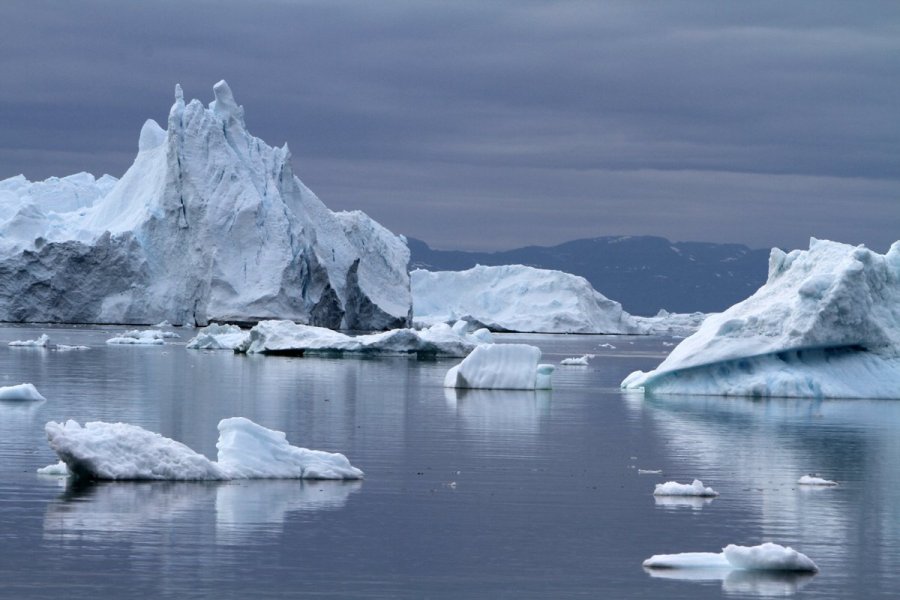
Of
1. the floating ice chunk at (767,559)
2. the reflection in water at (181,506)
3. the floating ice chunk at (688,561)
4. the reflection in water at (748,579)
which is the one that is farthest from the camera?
the reflection in water at (181,506)

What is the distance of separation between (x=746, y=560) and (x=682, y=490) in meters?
3.53

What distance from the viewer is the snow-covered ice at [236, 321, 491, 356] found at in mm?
41031

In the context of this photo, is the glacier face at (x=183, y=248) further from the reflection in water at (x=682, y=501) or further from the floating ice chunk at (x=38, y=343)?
the reflection in water at (x=682, y=501)

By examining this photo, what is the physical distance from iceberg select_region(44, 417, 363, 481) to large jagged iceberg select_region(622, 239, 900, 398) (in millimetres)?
13536

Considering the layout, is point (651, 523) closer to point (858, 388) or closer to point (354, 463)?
point (354, 463)

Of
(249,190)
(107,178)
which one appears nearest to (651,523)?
(249,190)

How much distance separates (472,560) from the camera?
→ 9.19 metres

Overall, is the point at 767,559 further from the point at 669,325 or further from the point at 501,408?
the point at 669,325

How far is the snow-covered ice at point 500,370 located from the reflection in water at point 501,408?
0.23m

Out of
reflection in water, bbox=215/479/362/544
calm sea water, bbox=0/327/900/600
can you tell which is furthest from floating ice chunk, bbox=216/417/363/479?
calm sea water, bbox=0/327/900/600

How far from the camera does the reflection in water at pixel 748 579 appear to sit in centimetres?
841

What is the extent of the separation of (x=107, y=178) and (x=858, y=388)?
207 ft

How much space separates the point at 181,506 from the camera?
10.8 metres

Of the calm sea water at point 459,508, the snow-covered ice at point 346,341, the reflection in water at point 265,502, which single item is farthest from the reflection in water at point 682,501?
the snow-covered ice at point 346,341
